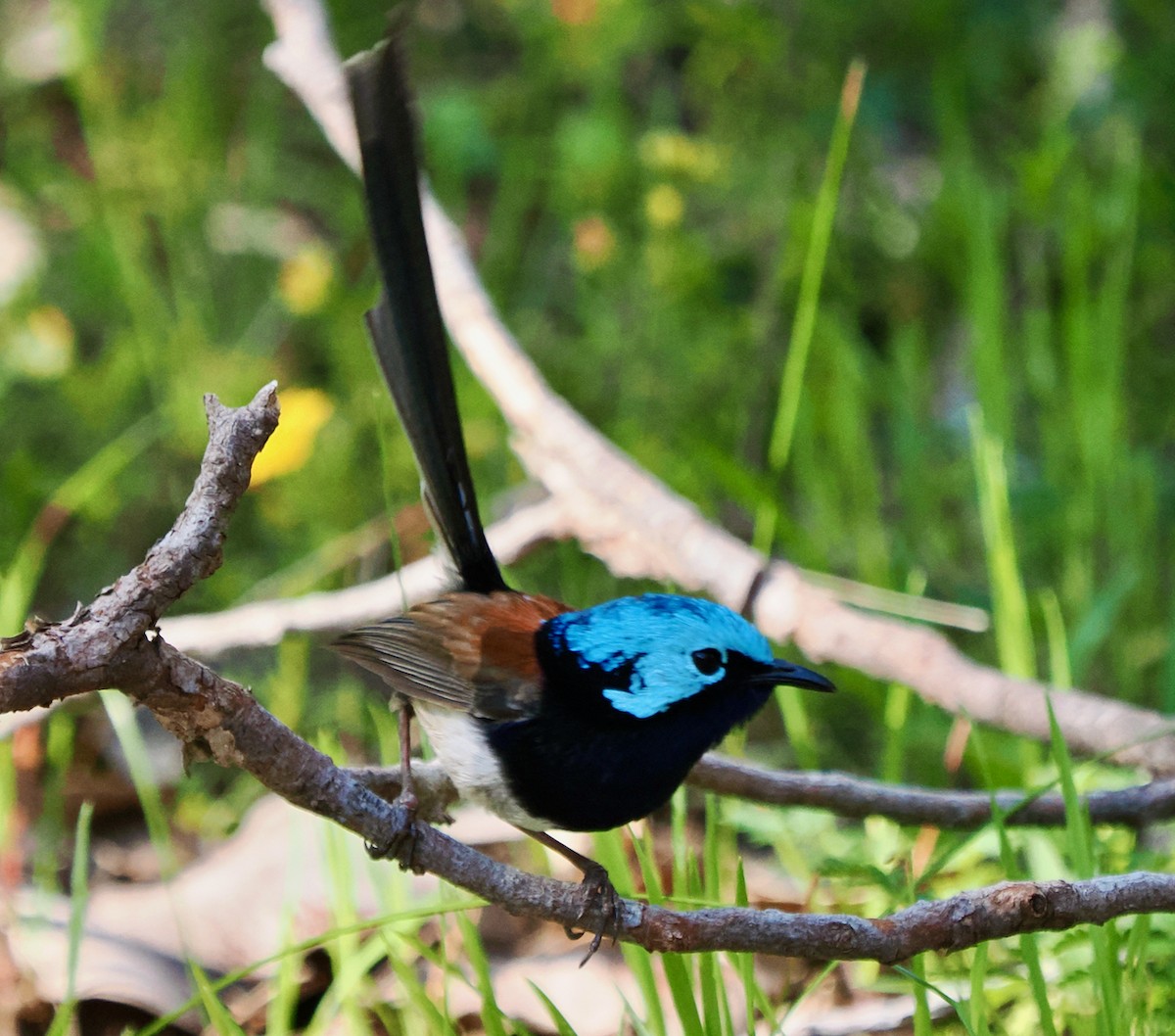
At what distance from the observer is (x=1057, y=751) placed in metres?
1.97

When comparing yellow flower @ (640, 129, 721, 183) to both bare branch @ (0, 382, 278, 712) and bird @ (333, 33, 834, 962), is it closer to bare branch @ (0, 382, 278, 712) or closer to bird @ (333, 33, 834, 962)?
bird @ (333, 33, 834, 962)

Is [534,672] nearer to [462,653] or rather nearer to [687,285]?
[462,653]

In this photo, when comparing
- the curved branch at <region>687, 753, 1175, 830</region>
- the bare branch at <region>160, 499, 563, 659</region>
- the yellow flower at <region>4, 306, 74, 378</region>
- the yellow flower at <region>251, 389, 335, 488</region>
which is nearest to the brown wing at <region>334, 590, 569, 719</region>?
the bare branch at <region>160, 499, 563, 659</region>

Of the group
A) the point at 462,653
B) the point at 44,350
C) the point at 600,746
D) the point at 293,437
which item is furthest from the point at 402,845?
the point at 44,350

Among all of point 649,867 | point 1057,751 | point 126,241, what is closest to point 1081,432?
point 1057,751

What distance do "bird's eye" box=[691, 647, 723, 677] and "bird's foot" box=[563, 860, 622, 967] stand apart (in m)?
0.36

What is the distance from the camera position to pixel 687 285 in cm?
423

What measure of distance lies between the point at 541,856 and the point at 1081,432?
1975mm

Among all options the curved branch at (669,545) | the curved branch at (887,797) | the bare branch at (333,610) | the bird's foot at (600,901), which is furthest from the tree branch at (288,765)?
the bare branch at (333,610)

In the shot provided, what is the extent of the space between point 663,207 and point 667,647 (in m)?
2.21

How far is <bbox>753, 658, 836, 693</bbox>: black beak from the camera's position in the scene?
2.10 meters

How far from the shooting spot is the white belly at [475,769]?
2.14 m

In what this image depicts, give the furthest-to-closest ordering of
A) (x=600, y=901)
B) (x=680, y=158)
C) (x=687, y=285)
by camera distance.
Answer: (x=687, y=285), (x=680, y=158), (x=600, y=901)

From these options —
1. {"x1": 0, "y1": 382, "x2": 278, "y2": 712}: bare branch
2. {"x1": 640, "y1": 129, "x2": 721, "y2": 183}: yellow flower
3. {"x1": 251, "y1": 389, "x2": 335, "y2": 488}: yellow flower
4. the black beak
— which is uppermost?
{"x1": 640, "y1": 129, "x2": 721, "y2": 183}: yellow flower
